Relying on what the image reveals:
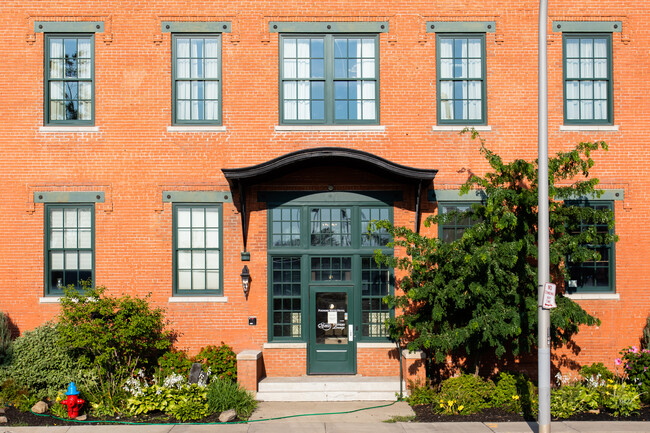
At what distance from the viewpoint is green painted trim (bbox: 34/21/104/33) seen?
13.1 m

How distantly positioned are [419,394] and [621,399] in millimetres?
3767

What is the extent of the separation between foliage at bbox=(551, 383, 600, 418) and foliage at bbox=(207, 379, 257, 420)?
5771 mm

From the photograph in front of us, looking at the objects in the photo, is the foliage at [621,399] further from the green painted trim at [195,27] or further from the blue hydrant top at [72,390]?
the green painted trim at [195,27]

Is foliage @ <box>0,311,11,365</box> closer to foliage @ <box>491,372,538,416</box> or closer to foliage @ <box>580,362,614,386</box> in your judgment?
foliage @ <box>491,372,538,416</box>

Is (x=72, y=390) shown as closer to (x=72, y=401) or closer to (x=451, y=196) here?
(x=72, y=401)

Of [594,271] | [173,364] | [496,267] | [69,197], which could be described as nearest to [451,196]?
[496,267]

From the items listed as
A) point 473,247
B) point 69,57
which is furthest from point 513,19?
point 69,57

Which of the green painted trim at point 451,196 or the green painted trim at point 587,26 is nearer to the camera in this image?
the green painted trim at point 451,196

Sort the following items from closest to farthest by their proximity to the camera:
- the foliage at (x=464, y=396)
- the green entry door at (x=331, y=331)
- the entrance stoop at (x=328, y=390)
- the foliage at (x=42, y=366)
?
1. the foliage at (x=464, y=396)
2. the foliage at (x=42, y=366)
3. the entrance stoop at (x=328, y=390)
4. the green entry door at (x=331, y=331)

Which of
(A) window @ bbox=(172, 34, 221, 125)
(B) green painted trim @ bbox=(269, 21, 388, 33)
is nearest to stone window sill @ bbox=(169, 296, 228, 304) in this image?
(A) window @ bbox=(172, 34, 221, 125)

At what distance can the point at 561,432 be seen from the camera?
977cm

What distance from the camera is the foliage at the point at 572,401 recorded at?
10.7 metres

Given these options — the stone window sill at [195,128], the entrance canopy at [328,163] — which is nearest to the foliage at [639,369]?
the entrance canopy at [328,163]

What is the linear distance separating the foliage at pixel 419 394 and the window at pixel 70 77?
30.5 ft
